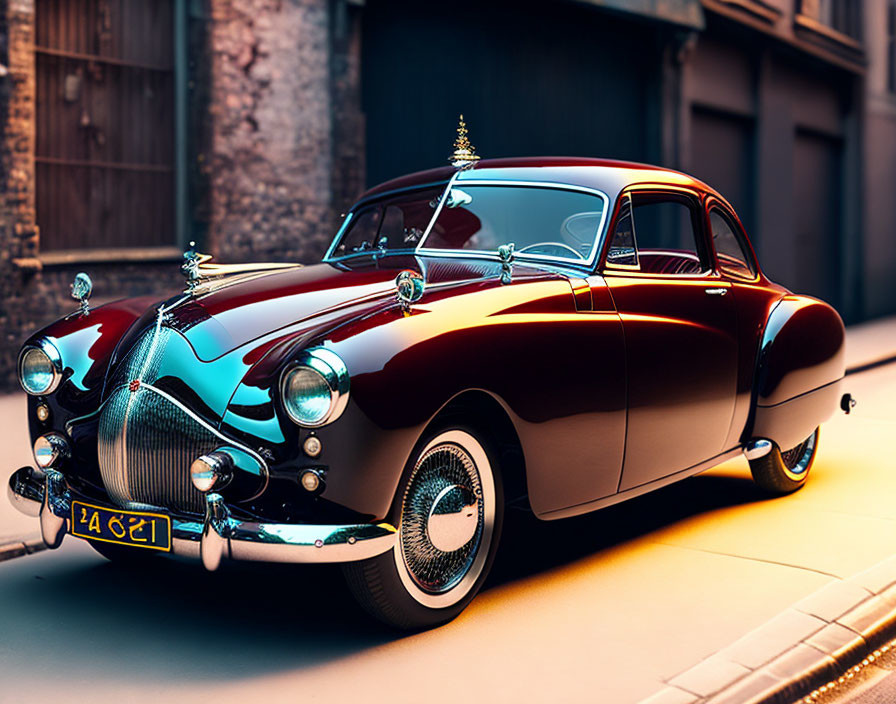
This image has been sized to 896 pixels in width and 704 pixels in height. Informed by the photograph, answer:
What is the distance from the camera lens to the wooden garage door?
10633mm

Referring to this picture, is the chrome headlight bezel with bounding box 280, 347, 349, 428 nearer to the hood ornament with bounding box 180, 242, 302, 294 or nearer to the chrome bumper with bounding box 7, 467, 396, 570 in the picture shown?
the chrome bumper with bounding box 7, 467, 396, 570

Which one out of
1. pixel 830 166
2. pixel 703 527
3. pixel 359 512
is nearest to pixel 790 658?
pixel 359 512

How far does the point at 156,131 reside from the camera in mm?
11562

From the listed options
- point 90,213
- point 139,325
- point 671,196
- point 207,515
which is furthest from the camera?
point 90,213

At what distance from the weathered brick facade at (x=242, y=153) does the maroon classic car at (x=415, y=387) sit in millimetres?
5460

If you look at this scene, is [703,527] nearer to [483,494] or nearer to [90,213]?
[483,494]

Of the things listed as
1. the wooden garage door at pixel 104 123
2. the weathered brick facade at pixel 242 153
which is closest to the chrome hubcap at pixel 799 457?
the weathered brick facade at pixel 242 153

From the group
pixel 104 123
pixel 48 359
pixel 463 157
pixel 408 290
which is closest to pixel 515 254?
pixel 463 157

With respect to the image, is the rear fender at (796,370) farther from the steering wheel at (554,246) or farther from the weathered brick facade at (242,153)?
the weathered brick facade at (242,153)

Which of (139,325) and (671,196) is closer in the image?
(139,325)

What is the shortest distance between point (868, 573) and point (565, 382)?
1.43m

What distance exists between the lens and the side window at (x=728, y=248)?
5934mm

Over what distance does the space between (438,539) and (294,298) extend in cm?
101

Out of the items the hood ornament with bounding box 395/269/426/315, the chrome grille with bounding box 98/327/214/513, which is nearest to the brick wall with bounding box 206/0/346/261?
the chrome grille with bounding box 98/327/214/513
